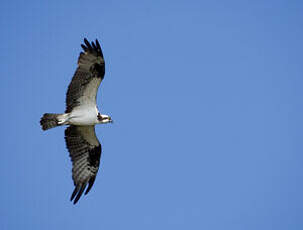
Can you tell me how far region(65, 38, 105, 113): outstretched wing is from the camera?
12.8m

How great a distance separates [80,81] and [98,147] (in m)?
2.54

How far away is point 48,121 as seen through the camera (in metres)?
13.1

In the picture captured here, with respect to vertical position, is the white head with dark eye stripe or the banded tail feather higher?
the white head with dark eye stripe

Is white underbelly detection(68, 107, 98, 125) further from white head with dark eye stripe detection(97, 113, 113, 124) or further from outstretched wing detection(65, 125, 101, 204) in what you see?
outstretched wing detection(65, 125, 101, 204)

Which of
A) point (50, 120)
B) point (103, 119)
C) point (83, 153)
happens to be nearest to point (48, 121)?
point (50, 120)

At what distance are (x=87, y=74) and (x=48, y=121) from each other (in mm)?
1769

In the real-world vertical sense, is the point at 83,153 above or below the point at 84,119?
below

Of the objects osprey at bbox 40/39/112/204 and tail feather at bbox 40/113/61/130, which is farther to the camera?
tail feather at bbox 40/113/61/130

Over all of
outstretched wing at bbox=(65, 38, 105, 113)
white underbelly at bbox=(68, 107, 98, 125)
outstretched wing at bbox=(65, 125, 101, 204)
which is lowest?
outstretched wing at bbox=(65, 125, 101, 204)

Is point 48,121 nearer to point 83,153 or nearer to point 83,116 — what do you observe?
point 83,116

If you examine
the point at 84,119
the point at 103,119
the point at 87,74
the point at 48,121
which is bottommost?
the point at 48,121

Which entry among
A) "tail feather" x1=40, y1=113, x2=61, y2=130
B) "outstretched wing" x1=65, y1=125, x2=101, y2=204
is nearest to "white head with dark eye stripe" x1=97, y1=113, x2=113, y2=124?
"outstretched wing" x1=65, y1=125, x2=101, y2=204

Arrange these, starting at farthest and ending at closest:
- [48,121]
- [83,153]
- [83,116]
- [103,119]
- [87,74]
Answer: [83,153]
[103,119]
[83,116]
[48,121]
[87,74]

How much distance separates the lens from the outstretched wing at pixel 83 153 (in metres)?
14.0
